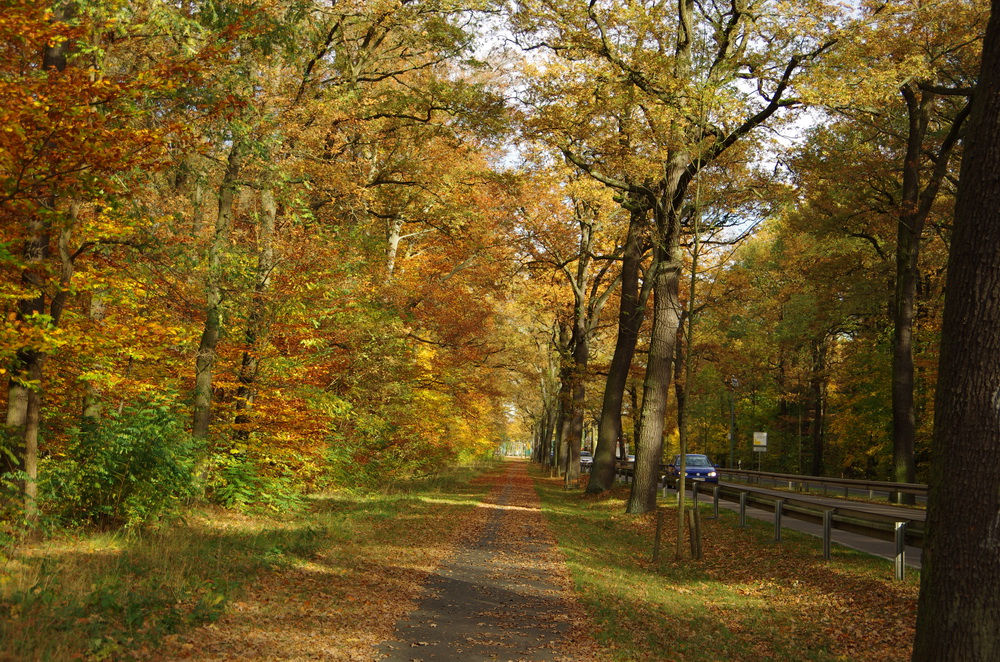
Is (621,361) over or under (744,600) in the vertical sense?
over

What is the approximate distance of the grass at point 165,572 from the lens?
18.9 ft

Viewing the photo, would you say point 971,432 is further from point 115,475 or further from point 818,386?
point 818,386

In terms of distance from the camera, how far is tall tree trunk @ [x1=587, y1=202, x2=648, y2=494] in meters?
25.3

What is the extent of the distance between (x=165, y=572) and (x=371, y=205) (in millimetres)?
13746

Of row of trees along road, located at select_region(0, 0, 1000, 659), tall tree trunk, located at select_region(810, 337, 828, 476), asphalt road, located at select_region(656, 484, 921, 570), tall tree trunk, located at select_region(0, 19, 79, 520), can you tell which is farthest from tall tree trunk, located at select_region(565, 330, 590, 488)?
tall tree trunk, located at select_region(0, 19, 79, 520)

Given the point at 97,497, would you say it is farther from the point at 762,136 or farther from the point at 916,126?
the point at 916,126

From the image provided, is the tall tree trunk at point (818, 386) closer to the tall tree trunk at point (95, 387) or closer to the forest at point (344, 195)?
the forest at point (344, 195)

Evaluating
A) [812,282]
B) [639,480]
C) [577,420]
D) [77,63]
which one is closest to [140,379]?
[77,63]

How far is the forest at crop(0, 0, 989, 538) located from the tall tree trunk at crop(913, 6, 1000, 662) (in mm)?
6575

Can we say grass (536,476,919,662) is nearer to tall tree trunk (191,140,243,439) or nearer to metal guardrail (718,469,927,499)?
tall tree trunk (191,140,243,439)

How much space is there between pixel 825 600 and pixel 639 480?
387 inches

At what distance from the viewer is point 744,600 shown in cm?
1001

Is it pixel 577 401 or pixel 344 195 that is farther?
pixel 577 401

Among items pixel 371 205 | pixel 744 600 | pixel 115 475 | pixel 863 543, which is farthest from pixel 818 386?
pixel 115 475
